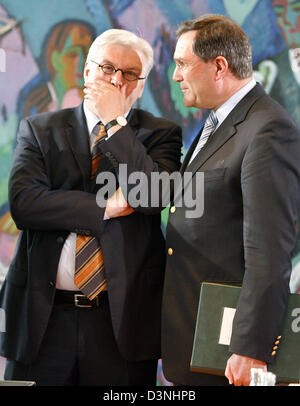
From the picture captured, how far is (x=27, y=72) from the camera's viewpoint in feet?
12.9

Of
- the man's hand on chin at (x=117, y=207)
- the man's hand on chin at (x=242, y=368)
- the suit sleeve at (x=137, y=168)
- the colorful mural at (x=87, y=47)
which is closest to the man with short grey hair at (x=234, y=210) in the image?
the man's hand on chin at (x=242, y=368)

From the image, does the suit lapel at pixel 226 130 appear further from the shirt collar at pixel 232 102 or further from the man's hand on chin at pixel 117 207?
the man's hand on chin at pixel 117 207

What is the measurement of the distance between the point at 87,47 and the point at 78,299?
1974 mm

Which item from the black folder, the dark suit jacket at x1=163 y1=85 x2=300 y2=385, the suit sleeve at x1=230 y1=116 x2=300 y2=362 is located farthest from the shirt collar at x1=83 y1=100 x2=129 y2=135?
the black folder

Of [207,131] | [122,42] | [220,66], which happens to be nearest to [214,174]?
[207,131]

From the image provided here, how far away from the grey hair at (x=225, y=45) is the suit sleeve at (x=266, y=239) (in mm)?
392

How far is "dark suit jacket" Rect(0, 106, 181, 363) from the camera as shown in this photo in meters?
2.52

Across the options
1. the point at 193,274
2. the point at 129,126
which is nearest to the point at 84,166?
the point at 129,126

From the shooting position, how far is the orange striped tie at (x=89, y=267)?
97.7 inches

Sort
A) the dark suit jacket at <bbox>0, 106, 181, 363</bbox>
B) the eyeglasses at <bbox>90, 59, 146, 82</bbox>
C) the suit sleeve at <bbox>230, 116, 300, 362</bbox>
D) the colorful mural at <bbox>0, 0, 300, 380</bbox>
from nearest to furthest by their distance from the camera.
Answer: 1. the suit sleeve at <bbox>230, 116, 300, 362</bbox>
2. the dark suit jacket at <bbox>0, 106, 181, 363</bbox>
3. the eyeglasses at <bbox>90, 59, 146, 82</bbox>
4. the colorful mural at <bbox>0, 0, 300, 380</bbox>

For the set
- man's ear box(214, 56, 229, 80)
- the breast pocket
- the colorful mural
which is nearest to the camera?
the breast pocket

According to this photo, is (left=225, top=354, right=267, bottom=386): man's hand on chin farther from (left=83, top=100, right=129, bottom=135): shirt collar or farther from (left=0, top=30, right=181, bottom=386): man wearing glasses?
(left=83, top=100, right=129, bottom=135): shirt collar

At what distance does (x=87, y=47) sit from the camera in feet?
12.9

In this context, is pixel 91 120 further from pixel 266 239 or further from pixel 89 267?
pixel 266 239
